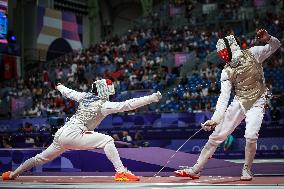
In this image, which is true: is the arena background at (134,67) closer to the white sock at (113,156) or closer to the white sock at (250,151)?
the white sock at (113,156)

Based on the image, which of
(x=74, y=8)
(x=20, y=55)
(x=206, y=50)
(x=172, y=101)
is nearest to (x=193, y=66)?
(x=206, y=50)

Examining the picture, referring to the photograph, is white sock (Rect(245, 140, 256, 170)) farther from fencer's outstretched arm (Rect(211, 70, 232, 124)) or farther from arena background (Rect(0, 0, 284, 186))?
arena background (Rect(0, 0, 284, 186))

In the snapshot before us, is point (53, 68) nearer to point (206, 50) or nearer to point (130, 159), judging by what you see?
point (206, 50)

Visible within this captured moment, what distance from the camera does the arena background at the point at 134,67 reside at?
14805 millimetres

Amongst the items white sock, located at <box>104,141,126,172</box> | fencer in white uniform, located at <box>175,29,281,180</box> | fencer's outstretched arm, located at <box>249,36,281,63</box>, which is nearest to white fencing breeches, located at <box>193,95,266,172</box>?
fencer in white uniform, located at <box>175,29,281,180</box>

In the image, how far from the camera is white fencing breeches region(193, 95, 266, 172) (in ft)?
19.1

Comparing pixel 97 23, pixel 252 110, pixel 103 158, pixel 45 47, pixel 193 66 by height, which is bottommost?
pixel 103 158

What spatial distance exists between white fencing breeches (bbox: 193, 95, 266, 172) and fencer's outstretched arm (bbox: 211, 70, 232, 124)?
0.62ft

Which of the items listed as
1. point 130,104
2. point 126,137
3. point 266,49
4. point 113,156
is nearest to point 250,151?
point 266,49

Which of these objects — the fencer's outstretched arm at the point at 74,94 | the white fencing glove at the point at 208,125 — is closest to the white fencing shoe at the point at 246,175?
the white fencing glove at the point at 208,125

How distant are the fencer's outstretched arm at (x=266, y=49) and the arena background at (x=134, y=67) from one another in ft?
8.06

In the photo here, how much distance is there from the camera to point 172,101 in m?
17.7

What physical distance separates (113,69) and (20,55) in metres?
8.23

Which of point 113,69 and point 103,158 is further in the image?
point 113,69
